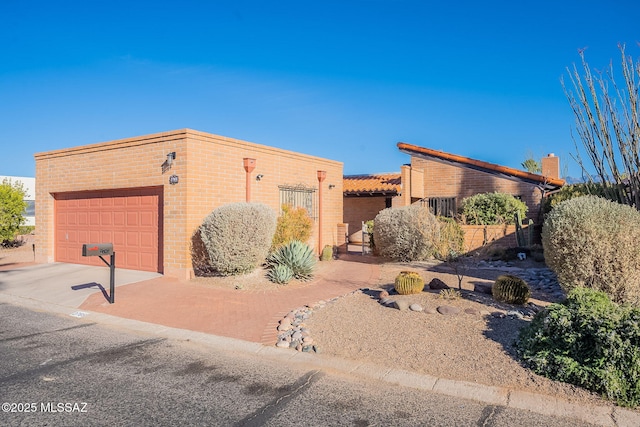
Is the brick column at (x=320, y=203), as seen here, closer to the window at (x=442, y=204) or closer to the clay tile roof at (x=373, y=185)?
the window at (x=442, y=204)

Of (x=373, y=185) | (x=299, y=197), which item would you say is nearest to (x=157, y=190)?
(x=299, y=197)

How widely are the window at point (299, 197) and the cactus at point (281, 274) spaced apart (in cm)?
369

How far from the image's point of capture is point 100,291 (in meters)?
9.77

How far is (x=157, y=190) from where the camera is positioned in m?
11.9

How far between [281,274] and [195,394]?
19.6 ft

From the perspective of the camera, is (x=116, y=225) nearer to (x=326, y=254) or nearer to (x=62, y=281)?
(x=62, y=281)

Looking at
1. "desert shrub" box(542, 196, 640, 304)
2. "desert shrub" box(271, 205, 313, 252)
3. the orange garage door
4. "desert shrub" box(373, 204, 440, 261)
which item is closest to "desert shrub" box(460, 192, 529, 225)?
"desert shrub" box(373, 204, 440, 261)

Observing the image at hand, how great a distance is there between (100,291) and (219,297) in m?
2.76

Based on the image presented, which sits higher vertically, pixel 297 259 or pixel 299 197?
pixel 299 197

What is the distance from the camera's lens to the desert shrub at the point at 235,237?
1045cm

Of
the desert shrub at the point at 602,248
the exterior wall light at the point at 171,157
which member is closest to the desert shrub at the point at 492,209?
the desert shrub at the point at 602,248

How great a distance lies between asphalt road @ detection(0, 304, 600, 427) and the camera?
4043mm

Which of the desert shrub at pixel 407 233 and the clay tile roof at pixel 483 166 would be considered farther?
the clay tile roof at pixel 483 166

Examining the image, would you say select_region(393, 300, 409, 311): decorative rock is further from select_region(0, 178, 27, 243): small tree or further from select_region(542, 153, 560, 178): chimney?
select_region(0, 178, 27, 243): small tree
